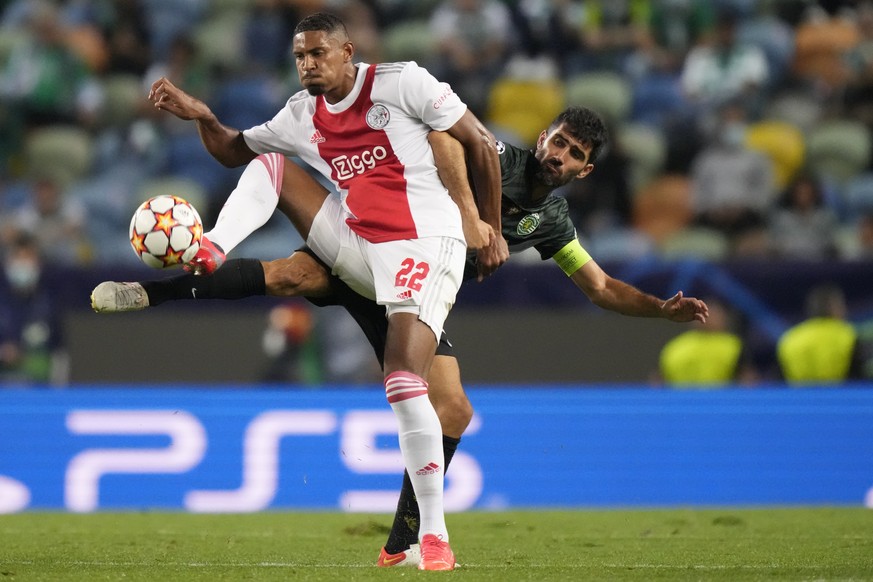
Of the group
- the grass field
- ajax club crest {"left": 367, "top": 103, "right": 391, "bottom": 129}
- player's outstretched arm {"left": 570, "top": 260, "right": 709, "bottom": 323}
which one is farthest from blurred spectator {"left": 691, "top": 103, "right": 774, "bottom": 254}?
ajax club crest {"left": 367, "top": 103, "right": 391, "bottom": 129}

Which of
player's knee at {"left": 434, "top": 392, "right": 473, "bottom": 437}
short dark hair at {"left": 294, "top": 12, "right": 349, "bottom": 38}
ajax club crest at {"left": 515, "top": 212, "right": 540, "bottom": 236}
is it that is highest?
short dark hair at {"left": 294, "top": 12, "right": 349, "bottom": 38}

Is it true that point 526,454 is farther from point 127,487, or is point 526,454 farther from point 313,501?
point 127,487

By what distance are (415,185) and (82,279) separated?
5.69 metres

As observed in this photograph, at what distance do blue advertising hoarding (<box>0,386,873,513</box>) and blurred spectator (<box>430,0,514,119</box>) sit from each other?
186 inches

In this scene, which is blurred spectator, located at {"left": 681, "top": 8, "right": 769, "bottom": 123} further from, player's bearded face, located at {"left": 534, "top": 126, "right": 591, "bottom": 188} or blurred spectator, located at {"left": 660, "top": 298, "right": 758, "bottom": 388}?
player's bearded face, located at {"left": 534, "top": 126, "right": 591, "bottom": 188}

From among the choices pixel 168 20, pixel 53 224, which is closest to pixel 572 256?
pixel 53 224

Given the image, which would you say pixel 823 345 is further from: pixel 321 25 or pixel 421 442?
pixel 321 25

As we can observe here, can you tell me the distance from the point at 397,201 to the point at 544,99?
27.2ft

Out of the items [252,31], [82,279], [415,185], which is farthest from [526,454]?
[252,31]

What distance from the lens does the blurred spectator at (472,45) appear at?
45.7 feet

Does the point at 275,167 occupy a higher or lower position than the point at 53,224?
lower

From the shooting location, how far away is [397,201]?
582cm

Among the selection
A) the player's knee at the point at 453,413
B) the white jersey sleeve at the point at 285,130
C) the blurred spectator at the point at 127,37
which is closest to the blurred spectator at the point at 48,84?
the blurred spectator at the point at 127,37

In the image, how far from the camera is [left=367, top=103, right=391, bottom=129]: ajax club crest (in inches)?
229
